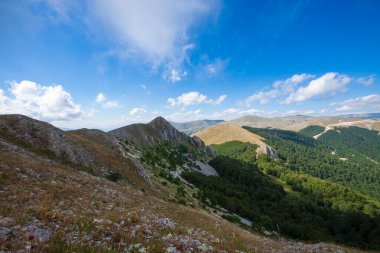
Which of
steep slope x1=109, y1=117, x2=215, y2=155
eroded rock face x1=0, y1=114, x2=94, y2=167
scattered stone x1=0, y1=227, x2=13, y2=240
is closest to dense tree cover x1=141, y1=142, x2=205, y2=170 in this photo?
steep slope x1=109, y1=117, x2=215, y2=155

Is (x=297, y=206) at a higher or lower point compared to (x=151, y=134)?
lower

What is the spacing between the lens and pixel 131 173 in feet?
141

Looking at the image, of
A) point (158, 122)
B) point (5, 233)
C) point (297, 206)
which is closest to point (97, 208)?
point (5, 233)

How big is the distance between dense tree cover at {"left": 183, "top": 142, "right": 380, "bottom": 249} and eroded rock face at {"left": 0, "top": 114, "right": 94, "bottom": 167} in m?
37.5

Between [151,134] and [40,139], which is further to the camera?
[151,134]

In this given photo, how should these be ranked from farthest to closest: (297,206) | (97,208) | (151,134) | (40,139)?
1. (151,134)
2. (297,206)
3. (40,139)
4. (97,208)

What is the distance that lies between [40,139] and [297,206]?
145 metres

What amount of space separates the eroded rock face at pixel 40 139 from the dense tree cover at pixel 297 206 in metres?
37.5

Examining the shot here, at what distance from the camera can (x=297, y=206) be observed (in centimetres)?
13875

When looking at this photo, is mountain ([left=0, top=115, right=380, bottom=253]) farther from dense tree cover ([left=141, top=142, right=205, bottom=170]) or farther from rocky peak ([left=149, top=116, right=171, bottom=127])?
rocky peak ([left=149, top=116, right=171, bottom=127])

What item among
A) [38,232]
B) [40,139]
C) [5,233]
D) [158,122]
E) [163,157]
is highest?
[158,122]

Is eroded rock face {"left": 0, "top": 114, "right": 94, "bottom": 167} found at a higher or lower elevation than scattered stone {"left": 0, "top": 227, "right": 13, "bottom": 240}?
higher

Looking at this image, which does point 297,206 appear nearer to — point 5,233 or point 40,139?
point 40,139

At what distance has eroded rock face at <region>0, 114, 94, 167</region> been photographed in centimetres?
3459
